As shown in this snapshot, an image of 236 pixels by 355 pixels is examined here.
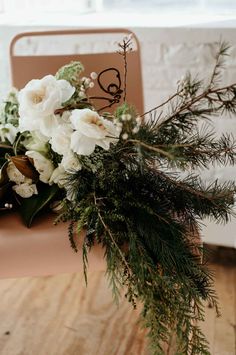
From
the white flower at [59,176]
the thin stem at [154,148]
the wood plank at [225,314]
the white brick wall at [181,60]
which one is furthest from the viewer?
the white brick wall at [181,60]

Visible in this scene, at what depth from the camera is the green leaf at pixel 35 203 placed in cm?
111

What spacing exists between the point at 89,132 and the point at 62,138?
77 mm

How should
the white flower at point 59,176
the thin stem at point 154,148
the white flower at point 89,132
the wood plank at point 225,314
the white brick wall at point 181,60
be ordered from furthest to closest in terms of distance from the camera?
the white brick wall at point 181,60 → the wood plank at point 225,314 → the white flower at point 59,176 → the white flower at point 89,132 → the thin stem at point 154,148

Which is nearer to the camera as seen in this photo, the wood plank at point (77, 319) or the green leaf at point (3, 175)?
the green leaf at point (3, 175)

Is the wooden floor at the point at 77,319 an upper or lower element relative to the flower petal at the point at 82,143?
lower

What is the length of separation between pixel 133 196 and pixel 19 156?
0.83 ft

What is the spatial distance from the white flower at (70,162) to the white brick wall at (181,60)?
0.95 m

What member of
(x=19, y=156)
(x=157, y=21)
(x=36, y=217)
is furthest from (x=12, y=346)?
(x=157, y=21)

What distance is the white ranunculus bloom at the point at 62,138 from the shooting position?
100 centimetres

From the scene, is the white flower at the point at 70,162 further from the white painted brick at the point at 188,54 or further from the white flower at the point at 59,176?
the white painted brick at the point at 188,54

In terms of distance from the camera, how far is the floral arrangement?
2.98ft

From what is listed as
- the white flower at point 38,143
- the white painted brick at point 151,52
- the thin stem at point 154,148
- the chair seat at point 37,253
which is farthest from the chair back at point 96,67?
the thin stem at point 154,148

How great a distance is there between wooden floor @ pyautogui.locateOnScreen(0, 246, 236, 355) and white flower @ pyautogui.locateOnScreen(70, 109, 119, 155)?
0.73 metres

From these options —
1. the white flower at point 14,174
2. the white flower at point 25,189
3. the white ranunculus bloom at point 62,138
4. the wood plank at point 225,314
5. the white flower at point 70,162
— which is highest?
the white ranunculus bloom at point 62,138
